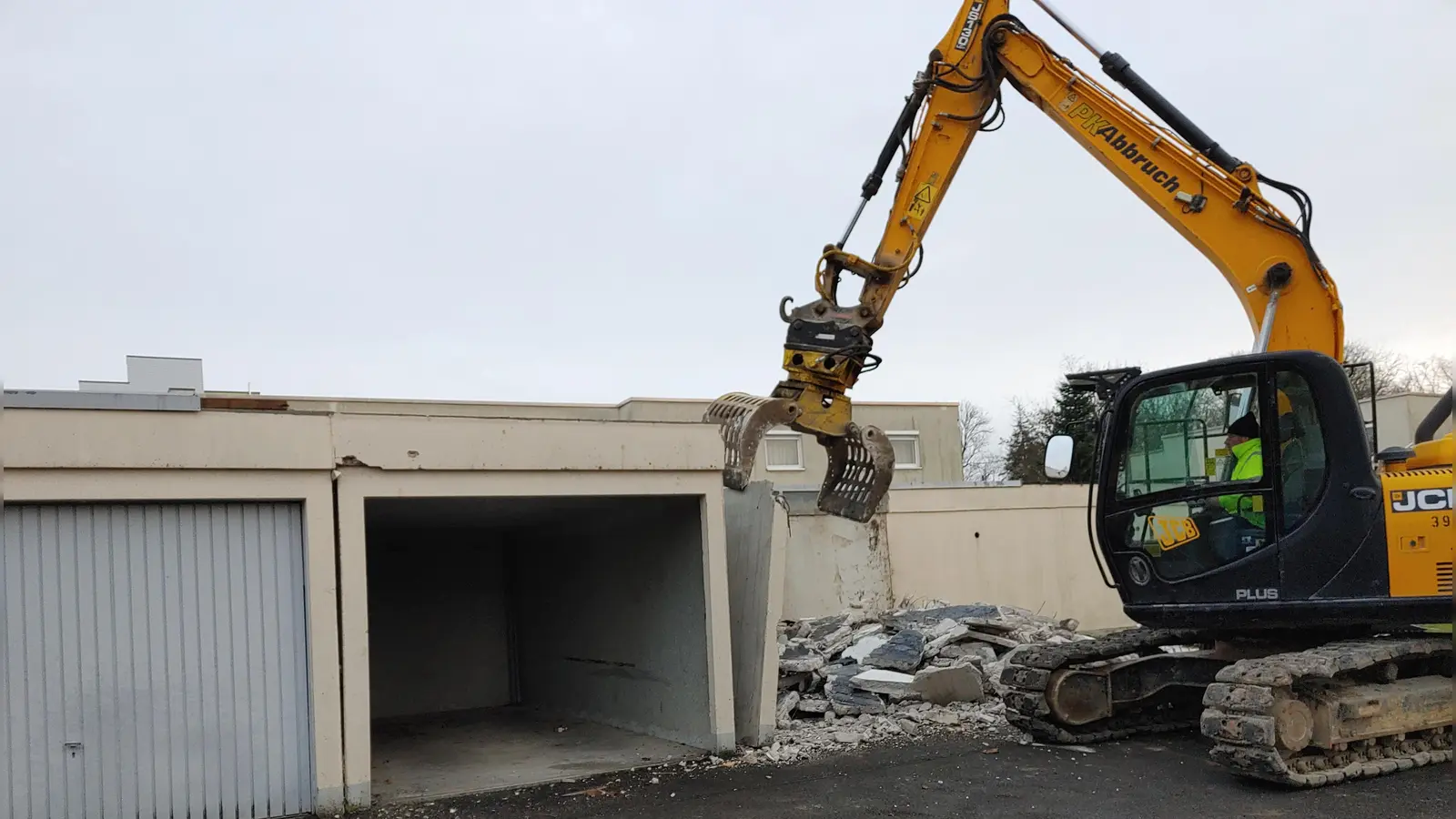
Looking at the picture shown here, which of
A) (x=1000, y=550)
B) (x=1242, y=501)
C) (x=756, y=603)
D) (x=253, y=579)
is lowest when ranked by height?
(x=1000, y=550)

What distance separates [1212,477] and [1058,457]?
3.43 feet

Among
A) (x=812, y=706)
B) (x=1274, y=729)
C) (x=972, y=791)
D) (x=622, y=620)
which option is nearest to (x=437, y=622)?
(x=622, y=620)

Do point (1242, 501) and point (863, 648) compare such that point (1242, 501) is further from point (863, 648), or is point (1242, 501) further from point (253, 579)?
point (253, 579)

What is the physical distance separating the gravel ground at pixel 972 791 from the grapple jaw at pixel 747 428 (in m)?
2.14

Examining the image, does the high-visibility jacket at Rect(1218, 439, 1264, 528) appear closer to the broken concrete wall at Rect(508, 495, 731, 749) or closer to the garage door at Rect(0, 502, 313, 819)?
the broken concrete wall at Rect(508, 495, 731, 749)

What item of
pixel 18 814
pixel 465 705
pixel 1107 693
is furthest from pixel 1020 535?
pixel 18 814

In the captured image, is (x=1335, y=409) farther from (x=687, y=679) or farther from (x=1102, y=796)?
(x=687, y=679)

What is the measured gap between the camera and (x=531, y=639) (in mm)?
14320

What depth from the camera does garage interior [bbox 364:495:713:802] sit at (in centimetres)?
998

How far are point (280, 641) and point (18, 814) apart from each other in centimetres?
174

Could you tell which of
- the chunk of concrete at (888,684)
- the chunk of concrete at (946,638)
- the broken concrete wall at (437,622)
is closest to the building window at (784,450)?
the broken concrete wall at (437,622)

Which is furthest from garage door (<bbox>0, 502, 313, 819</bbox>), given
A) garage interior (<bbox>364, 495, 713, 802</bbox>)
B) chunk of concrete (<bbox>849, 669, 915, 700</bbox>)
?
chunk of concrete (<bbox>849, 669, 915, 700</bbox>)

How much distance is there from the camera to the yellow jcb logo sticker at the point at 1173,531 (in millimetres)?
8305

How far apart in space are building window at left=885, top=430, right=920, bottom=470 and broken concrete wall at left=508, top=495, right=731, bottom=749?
1585 cm
